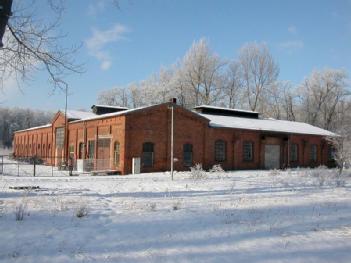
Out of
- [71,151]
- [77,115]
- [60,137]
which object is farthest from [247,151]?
[60,137]

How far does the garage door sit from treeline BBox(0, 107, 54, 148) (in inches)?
3386

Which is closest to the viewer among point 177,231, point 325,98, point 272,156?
point 177,231

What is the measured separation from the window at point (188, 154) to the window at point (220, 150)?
2.67 metres

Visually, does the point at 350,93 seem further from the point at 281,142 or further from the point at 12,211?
the point at 12,211

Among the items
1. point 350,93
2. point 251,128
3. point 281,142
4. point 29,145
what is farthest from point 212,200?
point 350,93

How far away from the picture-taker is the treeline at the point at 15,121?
112875 mm

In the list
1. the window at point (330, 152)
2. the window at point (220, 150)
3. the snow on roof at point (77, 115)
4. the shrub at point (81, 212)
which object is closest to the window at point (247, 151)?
the window at point (220, 150)

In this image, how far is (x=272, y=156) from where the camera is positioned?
35.6m

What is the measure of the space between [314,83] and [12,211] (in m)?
64.5

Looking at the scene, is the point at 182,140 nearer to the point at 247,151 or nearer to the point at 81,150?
the point at 247,151

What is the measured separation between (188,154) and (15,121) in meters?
102

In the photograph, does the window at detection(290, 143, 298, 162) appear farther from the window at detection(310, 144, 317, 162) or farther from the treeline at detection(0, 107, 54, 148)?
the treeline at detection(0, 107, 54, 148)

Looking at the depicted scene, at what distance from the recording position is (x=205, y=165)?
30.9m

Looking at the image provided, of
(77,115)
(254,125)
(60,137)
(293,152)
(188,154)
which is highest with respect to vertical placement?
(77,115)
